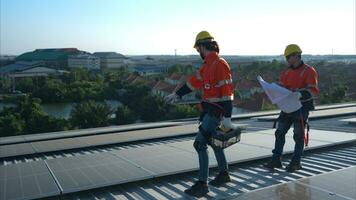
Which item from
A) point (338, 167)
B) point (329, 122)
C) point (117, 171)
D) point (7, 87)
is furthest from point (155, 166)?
point (7, 87)

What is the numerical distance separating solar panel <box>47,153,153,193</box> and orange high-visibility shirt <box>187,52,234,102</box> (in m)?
1.50

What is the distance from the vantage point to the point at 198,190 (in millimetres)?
5465

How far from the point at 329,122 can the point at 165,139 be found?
5.58m

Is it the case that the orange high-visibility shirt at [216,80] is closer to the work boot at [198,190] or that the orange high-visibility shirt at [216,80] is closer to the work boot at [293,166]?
the work boot at [198,190]

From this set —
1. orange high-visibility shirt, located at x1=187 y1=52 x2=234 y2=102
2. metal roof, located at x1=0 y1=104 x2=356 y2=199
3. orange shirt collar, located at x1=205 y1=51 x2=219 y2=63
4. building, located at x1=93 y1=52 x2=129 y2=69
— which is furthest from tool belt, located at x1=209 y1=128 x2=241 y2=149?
building, located at x1=93 y1=52 x2=129 y2=69

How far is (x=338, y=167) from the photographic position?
694cm

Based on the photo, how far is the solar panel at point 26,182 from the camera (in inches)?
204

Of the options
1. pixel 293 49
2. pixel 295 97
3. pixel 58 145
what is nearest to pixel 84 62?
pixel 58 145

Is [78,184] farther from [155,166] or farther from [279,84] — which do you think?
[279,84]

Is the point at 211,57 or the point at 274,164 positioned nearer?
the point at 211,57

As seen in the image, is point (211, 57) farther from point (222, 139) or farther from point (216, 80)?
point (222, 139)

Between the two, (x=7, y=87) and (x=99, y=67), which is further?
(x=99, y=67)

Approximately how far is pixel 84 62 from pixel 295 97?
564ft

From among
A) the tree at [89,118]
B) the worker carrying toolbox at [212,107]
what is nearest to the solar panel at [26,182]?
the worker carrying toolbox at [212,107]
